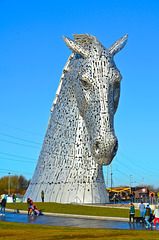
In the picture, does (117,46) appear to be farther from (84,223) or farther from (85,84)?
(84,223)

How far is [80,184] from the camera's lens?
20.2 metres

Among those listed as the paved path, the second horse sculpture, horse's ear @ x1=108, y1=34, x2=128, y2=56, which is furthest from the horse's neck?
the paved path

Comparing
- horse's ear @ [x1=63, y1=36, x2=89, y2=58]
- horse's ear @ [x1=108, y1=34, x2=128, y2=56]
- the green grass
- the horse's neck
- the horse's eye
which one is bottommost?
the green grass

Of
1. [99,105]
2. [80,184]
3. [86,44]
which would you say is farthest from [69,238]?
[86,44]

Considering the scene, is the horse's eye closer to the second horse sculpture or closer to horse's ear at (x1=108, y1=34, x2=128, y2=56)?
the second horse sculpture

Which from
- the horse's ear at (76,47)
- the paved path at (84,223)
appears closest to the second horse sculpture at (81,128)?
the horse's ear at (76,47)

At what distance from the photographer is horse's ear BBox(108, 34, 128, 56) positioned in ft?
62.5

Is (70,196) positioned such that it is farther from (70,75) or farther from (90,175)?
(70,75)

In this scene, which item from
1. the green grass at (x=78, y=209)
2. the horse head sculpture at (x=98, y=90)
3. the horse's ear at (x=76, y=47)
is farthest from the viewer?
the green grass at (x=78, y=209)

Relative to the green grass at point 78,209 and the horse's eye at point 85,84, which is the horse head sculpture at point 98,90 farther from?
the green grass at point 78,209

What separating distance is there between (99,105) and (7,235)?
27.4ft

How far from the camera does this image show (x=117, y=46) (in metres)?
19.3

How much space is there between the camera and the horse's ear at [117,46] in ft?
62.5

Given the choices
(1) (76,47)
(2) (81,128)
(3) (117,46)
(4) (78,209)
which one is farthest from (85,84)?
(4) (78,209)
